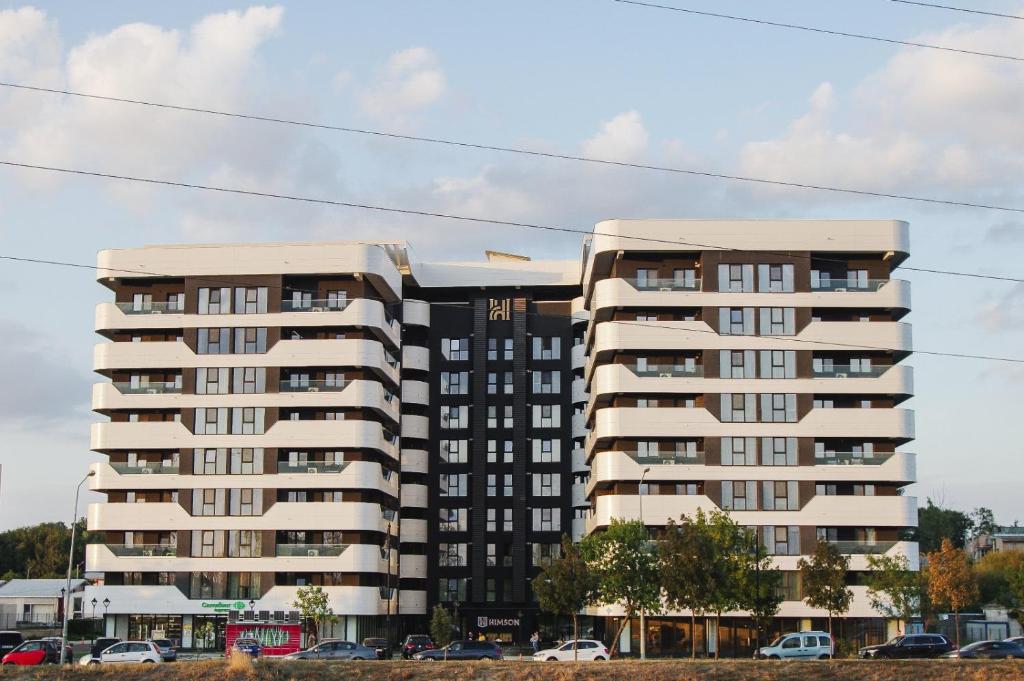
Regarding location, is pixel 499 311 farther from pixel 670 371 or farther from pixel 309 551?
pixel 309 551

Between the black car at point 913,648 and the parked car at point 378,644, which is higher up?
the black car at point 913,648

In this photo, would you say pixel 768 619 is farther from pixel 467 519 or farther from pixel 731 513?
pixel 467 519

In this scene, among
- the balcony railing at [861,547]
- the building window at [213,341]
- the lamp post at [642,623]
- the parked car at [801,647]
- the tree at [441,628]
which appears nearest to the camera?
the parked car at [801,647]

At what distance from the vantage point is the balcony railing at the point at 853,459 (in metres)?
102

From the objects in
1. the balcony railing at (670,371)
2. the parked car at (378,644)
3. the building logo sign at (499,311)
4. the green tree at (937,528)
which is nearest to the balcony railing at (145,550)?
the parked car at (378,644)

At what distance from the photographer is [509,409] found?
416ft

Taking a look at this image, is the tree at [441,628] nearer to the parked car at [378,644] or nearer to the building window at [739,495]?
the parked car at [378,644]

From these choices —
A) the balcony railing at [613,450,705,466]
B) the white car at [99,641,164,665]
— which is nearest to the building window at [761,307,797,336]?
the balcony railing at [613,450,705,466]

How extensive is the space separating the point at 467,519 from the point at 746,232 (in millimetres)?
40120

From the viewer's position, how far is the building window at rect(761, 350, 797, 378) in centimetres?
10256

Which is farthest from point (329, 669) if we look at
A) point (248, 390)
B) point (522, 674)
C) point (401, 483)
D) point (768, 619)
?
point (401, 483)

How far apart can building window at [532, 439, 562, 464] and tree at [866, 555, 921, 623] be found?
1405 inches

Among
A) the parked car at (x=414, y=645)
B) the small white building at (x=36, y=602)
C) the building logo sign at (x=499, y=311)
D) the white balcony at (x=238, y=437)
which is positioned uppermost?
the building logo sign at (x=499, y=311)

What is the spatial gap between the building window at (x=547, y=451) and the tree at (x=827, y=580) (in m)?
40.5
